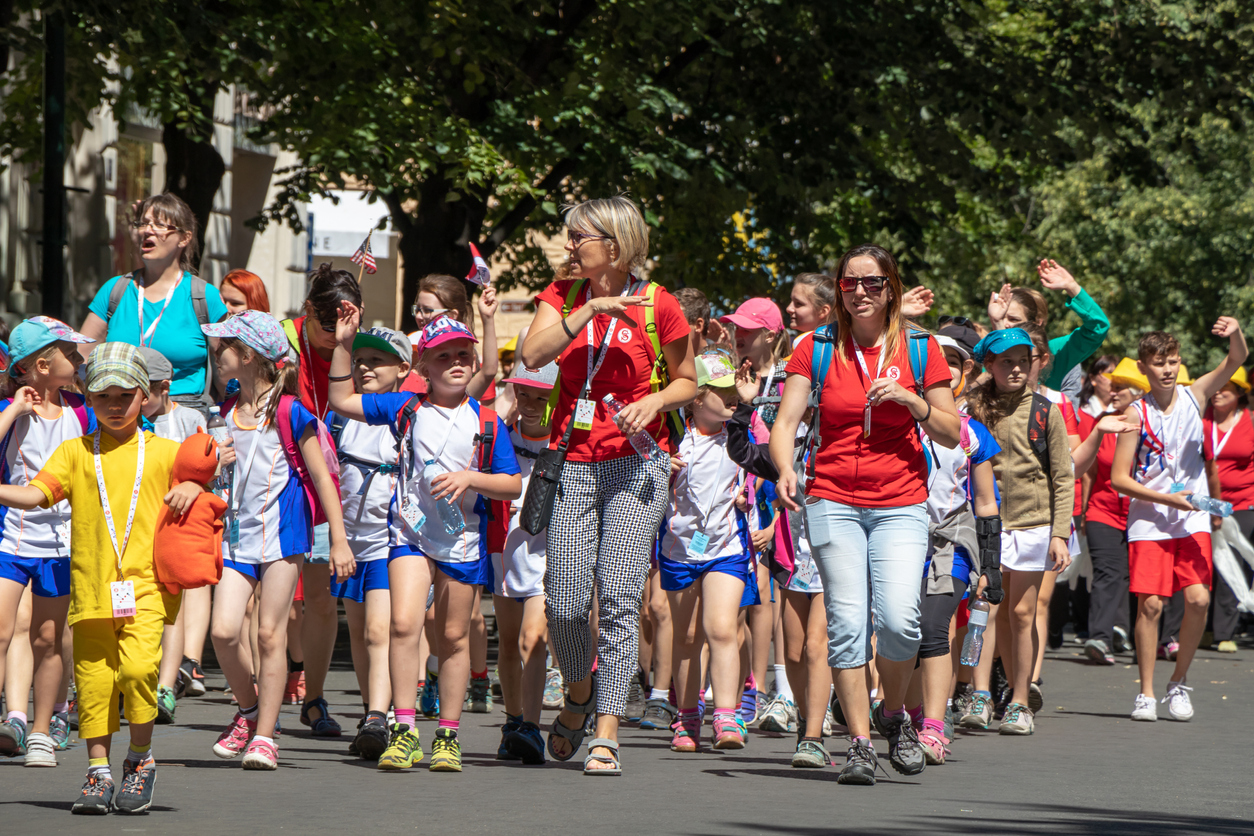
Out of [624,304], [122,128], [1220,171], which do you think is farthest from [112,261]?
[1220,171]

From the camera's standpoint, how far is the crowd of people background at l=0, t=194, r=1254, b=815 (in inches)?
252

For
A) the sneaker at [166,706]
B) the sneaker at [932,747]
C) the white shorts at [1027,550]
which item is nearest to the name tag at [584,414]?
the sneaker at [932,747]

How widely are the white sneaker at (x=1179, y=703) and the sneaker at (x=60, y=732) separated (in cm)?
573

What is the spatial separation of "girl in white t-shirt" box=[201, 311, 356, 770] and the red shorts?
4.88 meters

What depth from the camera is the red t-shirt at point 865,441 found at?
23.2ft

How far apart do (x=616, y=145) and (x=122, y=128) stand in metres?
4.65

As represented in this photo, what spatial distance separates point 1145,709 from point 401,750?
4.64m

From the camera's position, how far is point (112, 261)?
25.7 metres

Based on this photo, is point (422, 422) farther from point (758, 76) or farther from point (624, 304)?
point (758, 76)

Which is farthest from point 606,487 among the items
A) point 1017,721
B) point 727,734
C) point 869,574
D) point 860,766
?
point 1017,721

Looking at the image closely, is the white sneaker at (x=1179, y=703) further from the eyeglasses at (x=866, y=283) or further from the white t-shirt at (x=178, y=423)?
the white t-shirt at (x=178, y=423)

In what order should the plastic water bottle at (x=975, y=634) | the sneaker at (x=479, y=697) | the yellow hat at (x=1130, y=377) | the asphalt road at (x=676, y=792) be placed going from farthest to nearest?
the yellow hat at (x=1130, y=377)
the sneaker at (x=479, y=697)
the plastic water bottle at (x=975, y=634)
the asphalt road at (x=676, y=792)

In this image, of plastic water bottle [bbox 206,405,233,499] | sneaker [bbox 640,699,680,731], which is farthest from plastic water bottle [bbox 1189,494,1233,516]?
plastic water bottle [bbox 206,405,233,499]

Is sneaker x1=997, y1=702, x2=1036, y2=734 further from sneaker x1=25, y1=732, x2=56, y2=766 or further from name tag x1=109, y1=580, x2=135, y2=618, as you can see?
name tag x1=109, y1=580, x2=135, y2=618
